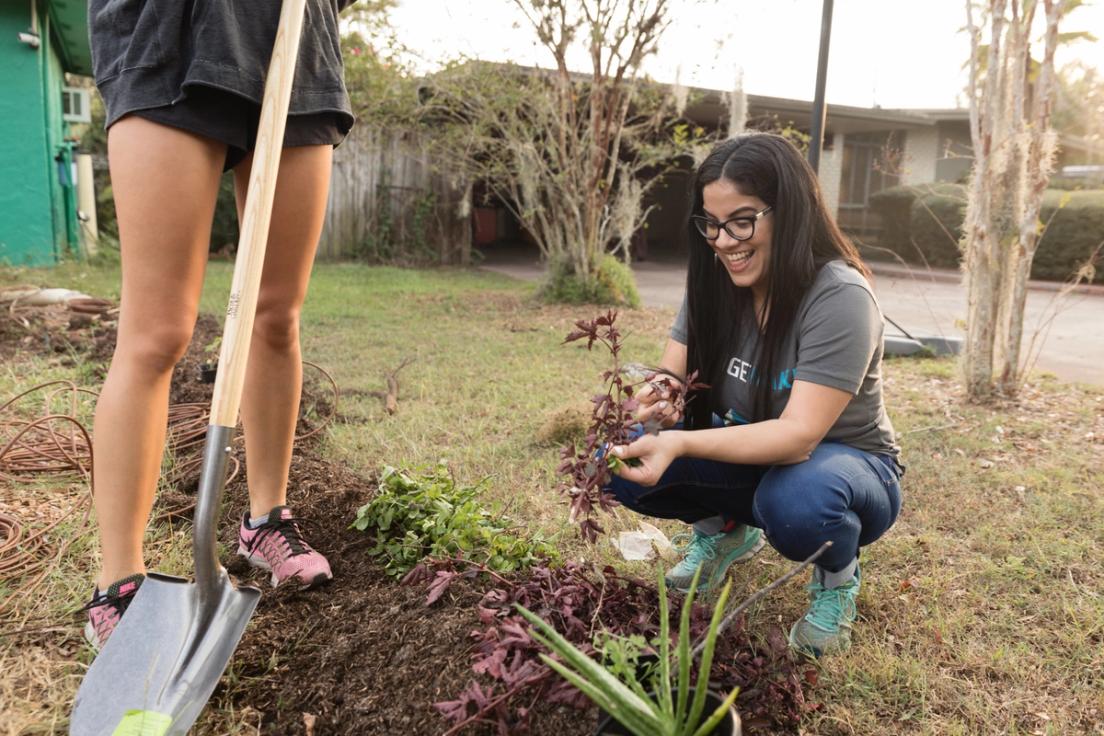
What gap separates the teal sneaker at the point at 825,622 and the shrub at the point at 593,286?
646cm

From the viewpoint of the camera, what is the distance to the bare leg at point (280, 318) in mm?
1959

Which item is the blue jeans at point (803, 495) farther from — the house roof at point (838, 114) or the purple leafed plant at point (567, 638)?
the house roof at point (838, 114)

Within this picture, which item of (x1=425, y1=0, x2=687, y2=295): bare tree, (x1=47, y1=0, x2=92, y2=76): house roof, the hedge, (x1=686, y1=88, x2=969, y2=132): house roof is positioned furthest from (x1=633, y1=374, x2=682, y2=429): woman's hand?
(x1=686, y1=88, x2=969, y2=132): house roof

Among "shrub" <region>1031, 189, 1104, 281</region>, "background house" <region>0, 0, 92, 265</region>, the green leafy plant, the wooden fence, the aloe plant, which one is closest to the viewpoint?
the aloe plant

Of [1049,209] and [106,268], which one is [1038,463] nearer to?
[106,268]

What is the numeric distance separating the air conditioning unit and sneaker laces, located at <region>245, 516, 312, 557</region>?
10.9 m

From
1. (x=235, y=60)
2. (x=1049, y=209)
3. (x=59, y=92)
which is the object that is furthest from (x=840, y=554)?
(x=1049, y=209)

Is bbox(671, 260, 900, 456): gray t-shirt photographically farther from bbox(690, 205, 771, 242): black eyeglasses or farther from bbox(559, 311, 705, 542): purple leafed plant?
bbox(559, 311, 705, 542): purple leafed plant

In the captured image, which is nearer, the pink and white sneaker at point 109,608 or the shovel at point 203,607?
the shovel at point 203,607

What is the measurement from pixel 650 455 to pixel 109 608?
1.21 m

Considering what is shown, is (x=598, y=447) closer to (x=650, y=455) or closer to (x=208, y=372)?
(x=650, y=455)

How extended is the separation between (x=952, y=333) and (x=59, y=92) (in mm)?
11209

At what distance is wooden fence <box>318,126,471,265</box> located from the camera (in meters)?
12.8

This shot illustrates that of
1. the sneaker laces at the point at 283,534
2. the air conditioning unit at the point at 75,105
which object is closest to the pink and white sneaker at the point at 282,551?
the sneaker laces at the point at 283,534
